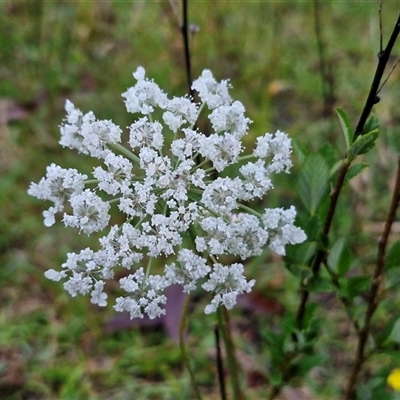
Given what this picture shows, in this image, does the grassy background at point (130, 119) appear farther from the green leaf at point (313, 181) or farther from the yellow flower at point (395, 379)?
the green leaf at point (313, 181)

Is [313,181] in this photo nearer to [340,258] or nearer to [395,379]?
[340,258]

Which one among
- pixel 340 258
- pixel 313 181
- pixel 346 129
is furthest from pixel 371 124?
pixel 340 258

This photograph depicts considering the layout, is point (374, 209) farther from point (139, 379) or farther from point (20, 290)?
point (20, 290)

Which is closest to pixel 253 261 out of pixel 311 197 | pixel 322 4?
pixel 311 197

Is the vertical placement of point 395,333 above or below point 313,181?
below

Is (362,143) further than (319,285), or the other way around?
(319,285)

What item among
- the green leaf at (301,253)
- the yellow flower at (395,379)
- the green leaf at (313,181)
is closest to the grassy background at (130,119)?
the yellow flower at (395,379)
